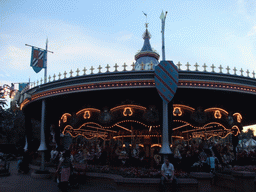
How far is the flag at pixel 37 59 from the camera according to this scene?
17234mm

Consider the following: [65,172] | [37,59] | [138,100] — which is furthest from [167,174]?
[37,59]

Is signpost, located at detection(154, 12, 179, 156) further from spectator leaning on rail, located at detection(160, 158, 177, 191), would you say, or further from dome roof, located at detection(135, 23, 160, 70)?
dome roof, located at detection(135, 23, 160, 70)

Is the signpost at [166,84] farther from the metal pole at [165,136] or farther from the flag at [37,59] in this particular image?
the flag at [37,59]

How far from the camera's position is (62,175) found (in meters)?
8.67

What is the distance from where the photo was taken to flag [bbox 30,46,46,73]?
56.5ft

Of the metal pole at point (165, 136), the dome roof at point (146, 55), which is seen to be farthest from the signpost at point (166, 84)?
the dome roof at point (146, 55)

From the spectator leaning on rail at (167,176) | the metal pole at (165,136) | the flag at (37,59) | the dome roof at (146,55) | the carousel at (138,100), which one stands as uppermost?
the dome roof at (146,55)

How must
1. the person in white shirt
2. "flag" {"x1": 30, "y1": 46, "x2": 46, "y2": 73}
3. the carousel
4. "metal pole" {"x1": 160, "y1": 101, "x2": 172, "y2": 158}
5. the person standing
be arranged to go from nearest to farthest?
1. the person standing
2. the person in white shirt
3. "metal pole" {"x1": 160, "y1": 101, "x2": 172, "y2": 158}
4. the carousel
5. "flag" {"x1": 30, "y1": 46, "x2": 46, "y2": 73}

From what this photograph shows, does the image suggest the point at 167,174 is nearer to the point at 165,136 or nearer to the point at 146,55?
the point at 165,136

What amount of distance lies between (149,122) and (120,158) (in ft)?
9.11

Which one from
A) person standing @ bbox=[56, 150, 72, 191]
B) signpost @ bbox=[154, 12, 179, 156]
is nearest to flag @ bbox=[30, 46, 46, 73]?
signpost @ bbox=[154, 12, 179, 156]

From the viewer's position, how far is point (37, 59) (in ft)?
57.0

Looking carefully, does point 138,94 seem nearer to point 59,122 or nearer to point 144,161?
point 144,161

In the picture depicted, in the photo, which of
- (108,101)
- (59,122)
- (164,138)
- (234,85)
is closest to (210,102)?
(234,85)
